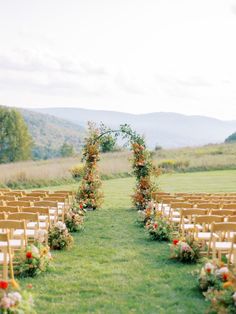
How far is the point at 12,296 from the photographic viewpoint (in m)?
6.06

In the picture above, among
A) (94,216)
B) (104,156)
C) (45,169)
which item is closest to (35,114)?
(104,156)

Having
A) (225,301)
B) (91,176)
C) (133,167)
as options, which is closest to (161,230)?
(225,301)

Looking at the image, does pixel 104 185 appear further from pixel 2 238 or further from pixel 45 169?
pixel 2 238

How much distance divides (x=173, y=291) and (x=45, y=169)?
1076 inches

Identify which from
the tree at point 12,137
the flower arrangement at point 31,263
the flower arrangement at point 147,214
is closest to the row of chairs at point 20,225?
the flower arrangement at point 31,263

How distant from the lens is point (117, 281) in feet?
28.5

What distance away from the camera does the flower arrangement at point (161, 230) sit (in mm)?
12953

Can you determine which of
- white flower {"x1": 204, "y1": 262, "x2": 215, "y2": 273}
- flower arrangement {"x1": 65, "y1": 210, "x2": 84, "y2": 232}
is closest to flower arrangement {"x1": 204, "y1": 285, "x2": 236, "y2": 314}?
Result: white flower {"x1": 204, "y1": 262, "x2": 215, "y2": 273}

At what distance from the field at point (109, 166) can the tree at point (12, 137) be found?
35.3 metres

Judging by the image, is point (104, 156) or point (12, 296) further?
point (104, 156)

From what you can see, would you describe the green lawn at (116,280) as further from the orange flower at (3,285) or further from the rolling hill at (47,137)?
the rolling hill at (47,137)

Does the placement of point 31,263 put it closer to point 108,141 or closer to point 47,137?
point 108,141

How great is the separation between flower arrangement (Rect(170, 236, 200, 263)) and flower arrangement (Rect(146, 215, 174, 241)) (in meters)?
2.61

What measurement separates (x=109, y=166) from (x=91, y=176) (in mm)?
20753
